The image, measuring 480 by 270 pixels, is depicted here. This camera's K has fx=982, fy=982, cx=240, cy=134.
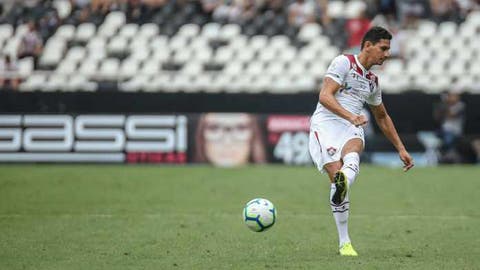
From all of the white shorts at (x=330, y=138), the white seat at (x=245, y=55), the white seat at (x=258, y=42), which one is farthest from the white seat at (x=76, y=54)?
the white shorts at (x=330, y=138)

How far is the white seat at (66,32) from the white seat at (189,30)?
3042mm

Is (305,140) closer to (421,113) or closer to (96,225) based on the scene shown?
(421,113)

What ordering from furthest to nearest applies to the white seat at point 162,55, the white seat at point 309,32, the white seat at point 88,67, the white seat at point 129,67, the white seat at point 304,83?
the white seat at point 309,32, the white seat at point 162,55, the white seat at point 129,67, the white seat at point 88,67, the white seat at point 304,83

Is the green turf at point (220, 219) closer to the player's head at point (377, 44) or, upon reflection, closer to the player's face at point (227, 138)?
the player's face at point (227, 138)

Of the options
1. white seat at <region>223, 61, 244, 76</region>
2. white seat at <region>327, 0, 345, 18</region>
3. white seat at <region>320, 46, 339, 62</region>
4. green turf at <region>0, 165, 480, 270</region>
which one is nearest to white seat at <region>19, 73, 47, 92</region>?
green turf at <region>0, 165, 480, 270</region>

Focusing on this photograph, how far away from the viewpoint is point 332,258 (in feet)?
31.7

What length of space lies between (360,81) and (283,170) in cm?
1133

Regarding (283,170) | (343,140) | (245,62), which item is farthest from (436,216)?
(245,62)

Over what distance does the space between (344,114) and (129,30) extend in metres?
19.0

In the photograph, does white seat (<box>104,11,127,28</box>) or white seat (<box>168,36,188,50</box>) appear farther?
white seat (<box>104,11,127,28</box>)

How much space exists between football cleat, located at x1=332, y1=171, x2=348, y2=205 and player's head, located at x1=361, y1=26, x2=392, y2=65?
1418 millimetres

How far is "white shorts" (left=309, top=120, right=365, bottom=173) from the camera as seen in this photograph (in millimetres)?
10078

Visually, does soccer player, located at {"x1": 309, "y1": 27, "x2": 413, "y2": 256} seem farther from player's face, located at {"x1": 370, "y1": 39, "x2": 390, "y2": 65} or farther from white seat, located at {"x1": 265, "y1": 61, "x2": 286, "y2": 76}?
white seat, located at {"x1": 265, "y1": 61, "x2": 286, "y2": 76}

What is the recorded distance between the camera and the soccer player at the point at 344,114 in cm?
992
